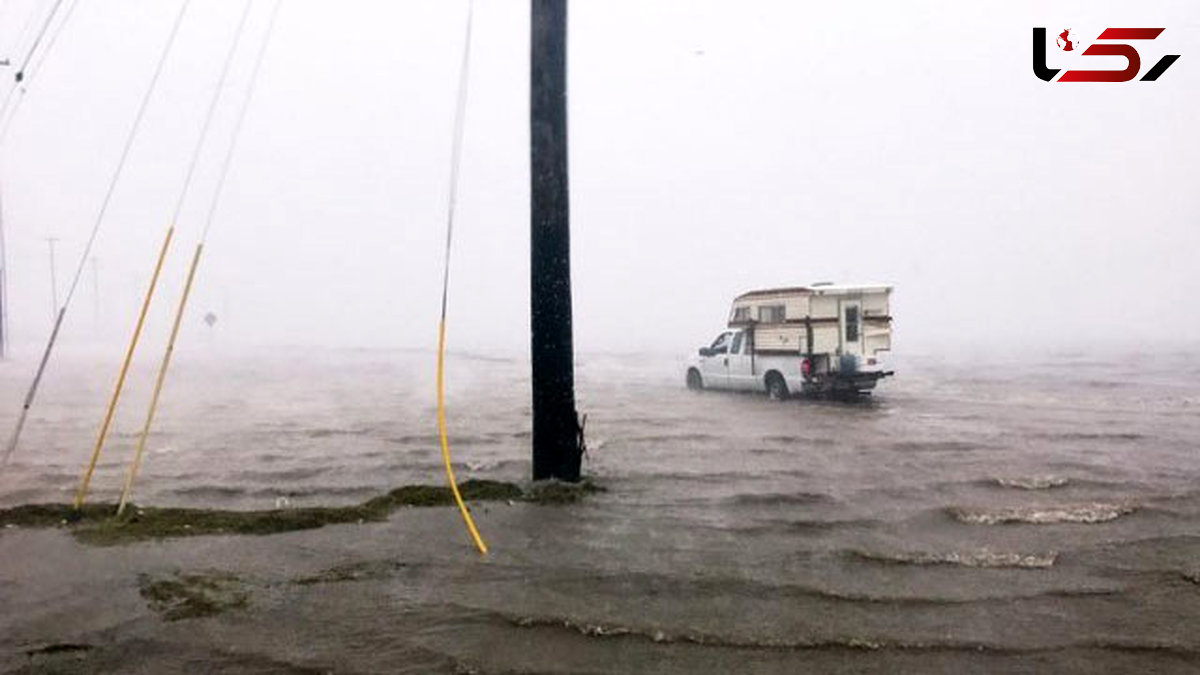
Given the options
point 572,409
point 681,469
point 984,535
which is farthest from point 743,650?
point 681,469

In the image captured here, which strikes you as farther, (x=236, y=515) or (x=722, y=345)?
(x=722, y=345)

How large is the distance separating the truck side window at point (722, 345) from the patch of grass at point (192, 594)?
18233mm

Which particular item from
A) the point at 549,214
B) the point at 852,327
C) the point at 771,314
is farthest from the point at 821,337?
the point at 549,214

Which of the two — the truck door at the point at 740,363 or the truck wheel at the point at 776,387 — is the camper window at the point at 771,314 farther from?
the truck wheel at the point at 776,387

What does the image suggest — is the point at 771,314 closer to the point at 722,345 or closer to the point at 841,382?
the point at 841,382

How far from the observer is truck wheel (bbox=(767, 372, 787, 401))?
21.2m

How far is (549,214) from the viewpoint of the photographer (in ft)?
27.3

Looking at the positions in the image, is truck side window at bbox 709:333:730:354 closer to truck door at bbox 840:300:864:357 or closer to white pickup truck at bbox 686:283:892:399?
white pickup truck at bbox 686:283:892:399

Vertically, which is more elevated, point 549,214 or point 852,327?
point 549,214

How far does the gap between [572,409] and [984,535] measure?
11.8 ft

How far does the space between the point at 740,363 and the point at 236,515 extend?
16336mm

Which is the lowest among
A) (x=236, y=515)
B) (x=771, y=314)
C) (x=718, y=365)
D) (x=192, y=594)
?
(x=192, y=594)

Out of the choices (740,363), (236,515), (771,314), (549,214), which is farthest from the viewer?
(740,363)

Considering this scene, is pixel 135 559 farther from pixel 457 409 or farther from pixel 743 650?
pixel 457 409
